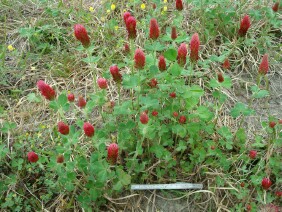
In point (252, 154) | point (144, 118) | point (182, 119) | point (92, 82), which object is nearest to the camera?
point (144, 118)

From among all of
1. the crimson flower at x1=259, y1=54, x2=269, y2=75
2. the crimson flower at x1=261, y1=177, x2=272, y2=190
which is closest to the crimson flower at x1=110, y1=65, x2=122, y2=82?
the crimson flower at x1=259, y1=54, x2=269, y2=75

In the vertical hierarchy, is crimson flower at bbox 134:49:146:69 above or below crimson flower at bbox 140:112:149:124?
above

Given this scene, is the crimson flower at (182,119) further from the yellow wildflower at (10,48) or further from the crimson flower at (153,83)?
the yellow wildflower at (10,48)

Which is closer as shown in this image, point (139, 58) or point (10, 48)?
point (139, 58)

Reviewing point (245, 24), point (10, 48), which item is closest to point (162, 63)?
point (245, 24)

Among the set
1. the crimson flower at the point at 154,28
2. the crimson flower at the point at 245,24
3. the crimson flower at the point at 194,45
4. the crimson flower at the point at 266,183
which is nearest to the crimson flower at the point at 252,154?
the crimson flower at the point at 266,183

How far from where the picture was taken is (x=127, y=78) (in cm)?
231

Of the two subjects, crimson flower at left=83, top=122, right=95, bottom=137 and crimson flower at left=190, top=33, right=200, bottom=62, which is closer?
crimson flower at left=83, top=122, right=95, bottom=137

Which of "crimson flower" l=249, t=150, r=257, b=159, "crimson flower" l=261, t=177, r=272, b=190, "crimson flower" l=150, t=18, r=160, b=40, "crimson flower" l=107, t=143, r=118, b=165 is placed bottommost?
"crimson flower" l=261, t=177, r=272, b=190

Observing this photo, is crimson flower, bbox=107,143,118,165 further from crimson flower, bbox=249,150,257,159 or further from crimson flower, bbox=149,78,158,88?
crimson flower, bbox=249,150,257,159

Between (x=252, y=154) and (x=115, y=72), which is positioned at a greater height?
(x=115, y=72)

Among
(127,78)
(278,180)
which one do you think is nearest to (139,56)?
(127,78)

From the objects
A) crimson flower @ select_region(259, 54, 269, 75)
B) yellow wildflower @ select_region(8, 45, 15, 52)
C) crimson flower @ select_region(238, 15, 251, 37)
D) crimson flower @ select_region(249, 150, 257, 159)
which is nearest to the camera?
crimson flower @ select_region(259, 54, 269, 75)

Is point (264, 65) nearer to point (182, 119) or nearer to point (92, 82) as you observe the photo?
point (182, 119)
